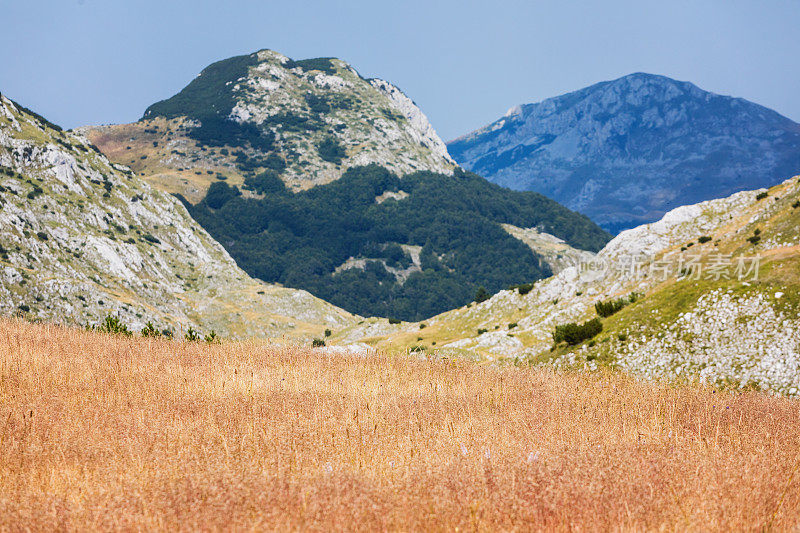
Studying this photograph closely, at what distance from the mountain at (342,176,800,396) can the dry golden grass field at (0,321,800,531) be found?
6.13 m

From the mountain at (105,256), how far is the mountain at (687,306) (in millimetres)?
59745

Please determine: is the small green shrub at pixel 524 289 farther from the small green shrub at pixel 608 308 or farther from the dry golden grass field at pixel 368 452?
the dry golden grass field at pixel 368 452

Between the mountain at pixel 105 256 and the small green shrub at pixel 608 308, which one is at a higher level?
the mountain at pixel 105 256

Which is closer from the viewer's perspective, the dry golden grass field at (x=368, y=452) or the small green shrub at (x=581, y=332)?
the dry golden grass field at (x=368, y=452)

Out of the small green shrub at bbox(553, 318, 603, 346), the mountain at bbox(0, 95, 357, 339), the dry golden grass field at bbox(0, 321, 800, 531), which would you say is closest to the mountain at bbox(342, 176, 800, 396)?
the small green shrub at bbox(553, 318, 603, 346)

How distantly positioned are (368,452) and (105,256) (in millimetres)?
112184

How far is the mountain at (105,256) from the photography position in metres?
79.6

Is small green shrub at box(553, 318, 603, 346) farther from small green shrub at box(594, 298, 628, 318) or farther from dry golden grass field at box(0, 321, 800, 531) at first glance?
dry golden grass field at box(0, 321, 800, 531)

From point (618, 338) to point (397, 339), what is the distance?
3697 cm

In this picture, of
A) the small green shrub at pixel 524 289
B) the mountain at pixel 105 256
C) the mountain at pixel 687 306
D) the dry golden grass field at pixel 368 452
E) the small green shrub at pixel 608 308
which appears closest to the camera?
the dry golden grass field at pixel 368 452

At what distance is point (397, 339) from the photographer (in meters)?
61.6

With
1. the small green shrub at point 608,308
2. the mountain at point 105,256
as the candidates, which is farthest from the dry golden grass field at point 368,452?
the mountain at point 105,256

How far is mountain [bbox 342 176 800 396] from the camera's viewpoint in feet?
71.7

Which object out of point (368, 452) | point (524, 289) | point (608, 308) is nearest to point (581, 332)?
point (608, 308)
